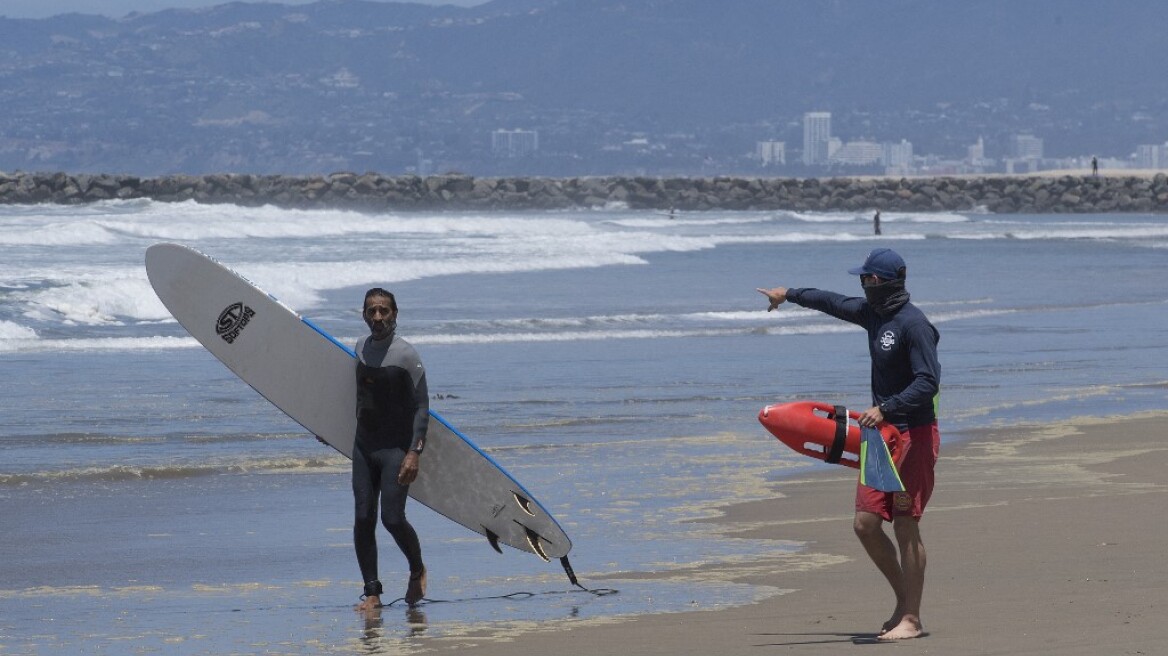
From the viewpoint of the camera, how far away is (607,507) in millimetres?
8852

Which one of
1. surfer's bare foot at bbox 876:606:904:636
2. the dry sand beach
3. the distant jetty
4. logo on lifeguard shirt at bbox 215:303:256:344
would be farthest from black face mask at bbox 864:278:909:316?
the distant jetty

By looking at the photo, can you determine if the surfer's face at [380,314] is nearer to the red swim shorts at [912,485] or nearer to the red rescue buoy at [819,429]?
the red rescue buoy at [819,429]

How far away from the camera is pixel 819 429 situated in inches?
243

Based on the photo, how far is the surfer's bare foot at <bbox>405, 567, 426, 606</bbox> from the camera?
6.79 m

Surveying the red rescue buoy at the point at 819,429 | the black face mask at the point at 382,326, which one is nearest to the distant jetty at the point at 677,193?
the black face mask at the point at 382,326

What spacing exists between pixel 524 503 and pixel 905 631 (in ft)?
6.66

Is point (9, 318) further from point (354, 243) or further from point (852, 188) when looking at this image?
point (852, 188)

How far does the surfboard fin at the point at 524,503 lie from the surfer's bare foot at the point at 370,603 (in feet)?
3.00

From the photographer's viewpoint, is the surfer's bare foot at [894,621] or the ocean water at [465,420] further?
the ocean water at [465,420]

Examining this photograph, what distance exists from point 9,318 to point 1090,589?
1497 cm

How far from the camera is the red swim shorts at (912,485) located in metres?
5.91

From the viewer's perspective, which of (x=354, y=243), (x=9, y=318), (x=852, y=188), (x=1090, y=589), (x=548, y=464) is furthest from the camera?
(x=852, y=188)

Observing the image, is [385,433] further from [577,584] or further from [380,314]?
[577,584]

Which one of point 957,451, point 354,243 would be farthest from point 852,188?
point 957,451
